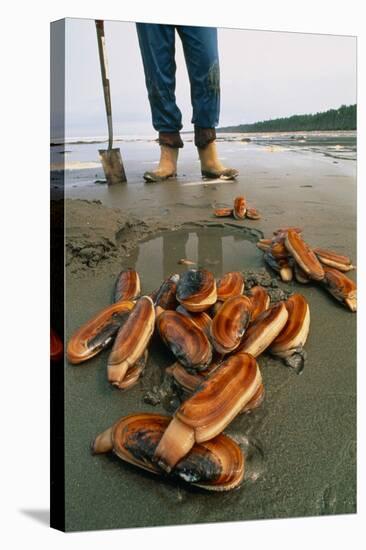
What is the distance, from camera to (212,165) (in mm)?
2654

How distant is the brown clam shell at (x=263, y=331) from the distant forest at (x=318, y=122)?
2.89 ft

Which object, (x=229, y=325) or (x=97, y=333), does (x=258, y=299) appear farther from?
(x=97, y=333)

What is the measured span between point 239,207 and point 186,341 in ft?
2.40

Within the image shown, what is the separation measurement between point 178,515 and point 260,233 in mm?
1182

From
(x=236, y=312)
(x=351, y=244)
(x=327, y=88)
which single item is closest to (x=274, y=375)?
(x=236, y=312)

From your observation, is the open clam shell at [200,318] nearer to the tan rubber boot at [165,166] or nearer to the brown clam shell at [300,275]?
the brown clam shell at [300,275]

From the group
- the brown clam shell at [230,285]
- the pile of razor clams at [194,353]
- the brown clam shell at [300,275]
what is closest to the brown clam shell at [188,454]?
the pile of razor clams at [194,353]

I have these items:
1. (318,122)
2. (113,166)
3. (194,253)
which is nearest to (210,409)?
(194,253)

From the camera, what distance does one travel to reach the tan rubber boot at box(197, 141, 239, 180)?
8.60ft

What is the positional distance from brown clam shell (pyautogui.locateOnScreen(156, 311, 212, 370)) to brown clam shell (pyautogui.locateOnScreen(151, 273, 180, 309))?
7 centimetres

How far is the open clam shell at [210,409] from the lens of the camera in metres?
2.07

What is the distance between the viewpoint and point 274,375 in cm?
238

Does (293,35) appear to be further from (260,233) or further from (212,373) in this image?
(212,373)

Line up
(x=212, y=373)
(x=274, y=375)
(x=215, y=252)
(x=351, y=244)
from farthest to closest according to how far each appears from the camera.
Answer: (x=351, y=244)
(x=215, y=252)
(x=274, y=375)
(x=212, y=373)
